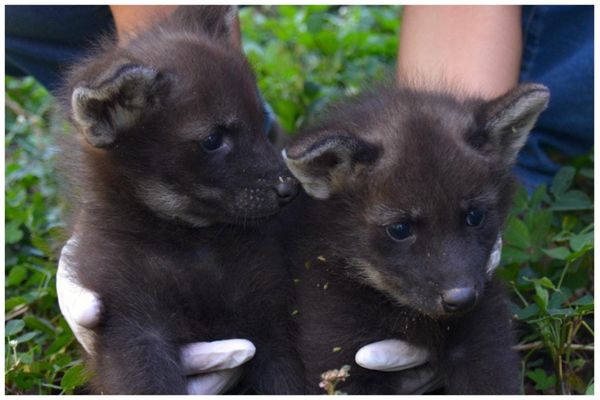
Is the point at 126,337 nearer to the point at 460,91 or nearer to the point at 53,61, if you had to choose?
the point at 460,91

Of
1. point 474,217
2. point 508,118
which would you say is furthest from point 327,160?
point 508,118

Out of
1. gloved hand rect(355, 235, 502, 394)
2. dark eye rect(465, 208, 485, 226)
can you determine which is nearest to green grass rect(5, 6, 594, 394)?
gloved hand rect(355, 235, 502, 394)

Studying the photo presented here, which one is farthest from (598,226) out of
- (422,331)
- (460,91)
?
(422,331)

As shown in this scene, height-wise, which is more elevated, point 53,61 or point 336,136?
point 336,136

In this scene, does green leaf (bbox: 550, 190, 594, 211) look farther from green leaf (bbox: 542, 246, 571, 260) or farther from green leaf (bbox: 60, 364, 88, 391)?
green leaf (bbox: 60, 364, 88, 391)

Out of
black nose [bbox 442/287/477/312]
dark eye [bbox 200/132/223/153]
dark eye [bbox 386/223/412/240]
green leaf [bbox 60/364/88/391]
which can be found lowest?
green leaf [bbox 60/364/88/391]

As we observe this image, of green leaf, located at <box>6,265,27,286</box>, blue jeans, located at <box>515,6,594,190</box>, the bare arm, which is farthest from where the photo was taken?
blue jeans, located at <box>515,6,594,190</box>
